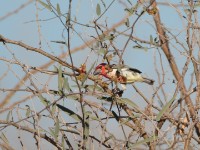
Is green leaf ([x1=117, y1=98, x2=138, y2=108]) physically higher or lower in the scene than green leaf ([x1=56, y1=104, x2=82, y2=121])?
higher

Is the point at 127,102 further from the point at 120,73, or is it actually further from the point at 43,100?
the point at 43,100

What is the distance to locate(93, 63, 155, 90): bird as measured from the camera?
3127mm

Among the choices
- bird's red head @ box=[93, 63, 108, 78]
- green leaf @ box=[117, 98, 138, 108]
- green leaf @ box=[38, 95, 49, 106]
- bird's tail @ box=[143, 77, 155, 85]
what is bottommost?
green leaf @ box=[38, 95, 49, 106]

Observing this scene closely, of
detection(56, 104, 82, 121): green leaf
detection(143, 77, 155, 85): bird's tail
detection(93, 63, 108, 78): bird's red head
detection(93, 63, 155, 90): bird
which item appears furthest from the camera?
detection(143, 77, 155, 85): bird's tail

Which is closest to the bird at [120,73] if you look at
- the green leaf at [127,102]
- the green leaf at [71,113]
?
the green leaf at [127,102]

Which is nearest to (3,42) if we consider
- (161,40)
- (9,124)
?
(9,124)

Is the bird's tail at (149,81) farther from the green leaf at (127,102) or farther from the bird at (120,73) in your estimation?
the green leaf at (127,102)

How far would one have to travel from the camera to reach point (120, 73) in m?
3.29

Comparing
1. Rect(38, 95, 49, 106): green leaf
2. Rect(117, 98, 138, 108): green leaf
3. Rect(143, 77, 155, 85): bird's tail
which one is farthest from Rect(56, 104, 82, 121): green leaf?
Rect(143, 77, 155, 85): bird's tail

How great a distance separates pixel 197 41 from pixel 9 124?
5.23 ft

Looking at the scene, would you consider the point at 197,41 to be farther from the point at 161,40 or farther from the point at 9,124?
the point at 9,124

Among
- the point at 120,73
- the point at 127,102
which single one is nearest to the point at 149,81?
the point at 120,73

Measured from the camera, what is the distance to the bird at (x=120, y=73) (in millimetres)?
3127

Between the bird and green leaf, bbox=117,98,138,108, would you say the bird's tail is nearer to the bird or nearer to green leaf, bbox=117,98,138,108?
the bird
